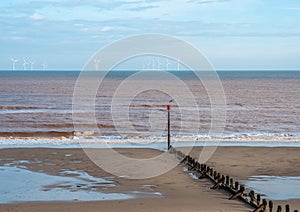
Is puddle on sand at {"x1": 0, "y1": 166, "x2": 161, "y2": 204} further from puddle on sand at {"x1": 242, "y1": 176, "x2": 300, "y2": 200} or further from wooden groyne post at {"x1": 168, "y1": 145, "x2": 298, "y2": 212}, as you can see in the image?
puddle on sand at {"x1": 242, "y1": 176, "x2": 300, "y2": 200}

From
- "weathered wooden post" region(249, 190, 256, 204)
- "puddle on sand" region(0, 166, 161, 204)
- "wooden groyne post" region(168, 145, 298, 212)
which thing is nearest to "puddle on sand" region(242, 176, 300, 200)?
"wooden groyne post" region(168, 145, 298, 212)

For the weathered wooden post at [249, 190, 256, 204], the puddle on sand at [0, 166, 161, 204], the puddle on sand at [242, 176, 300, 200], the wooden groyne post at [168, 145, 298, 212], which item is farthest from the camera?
the puddle on sand at [242, 176, 300, 200]

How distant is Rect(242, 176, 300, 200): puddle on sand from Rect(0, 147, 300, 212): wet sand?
2.01ft

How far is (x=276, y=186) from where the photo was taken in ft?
55.0

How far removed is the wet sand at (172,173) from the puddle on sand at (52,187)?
18.5 inches

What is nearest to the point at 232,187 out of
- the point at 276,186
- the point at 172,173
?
the point at 276,186

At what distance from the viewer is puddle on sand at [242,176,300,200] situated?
15391 mm

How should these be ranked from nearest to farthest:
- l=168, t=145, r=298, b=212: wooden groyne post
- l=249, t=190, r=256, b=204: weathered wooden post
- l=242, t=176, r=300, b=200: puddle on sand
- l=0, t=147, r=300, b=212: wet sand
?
l=168, t=145, r=298, b=212: wooden groyne post, l=249, t=190, r=256, b=204: weathered wooden post, l=0, t=147, r=300, b=212: wet sand, l=242, t=176, r=300, b=200: puddle on sand

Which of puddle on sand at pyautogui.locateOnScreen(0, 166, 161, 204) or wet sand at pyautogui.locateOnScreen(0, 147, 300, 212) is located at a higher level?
wet sand at pyautogui.locateOnScreen(0, 147, 300, 212)

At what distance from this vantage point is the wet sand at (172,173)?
14.0 m

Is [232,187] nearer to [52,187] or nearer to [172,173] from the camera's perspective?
[172,173]

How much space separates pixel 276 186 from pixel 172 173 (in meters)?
4.28

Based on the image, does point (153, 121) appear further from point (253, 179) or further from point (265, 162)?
point (253, 179)

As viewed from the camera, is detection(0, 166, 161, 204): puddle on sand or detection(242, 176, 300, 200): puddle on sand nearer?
detection(0, 166, 161, 204): puddle on sand
